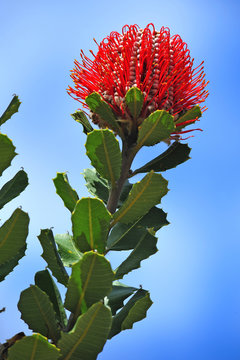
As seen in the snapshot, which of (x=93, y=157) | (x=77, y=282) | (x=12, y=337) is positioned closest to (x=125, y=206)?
(x=93, y=157)

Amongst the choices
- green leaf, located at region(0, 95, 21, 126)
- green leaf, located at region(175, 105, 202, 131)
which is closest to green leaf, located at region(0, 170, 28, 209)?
green leaf, located at region(0, 95, 21, 126)

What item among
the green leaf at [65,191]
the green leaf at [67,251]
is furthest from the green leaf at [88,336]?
the green leaf at [65,191]

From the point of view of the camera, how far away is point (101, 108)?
1.97 m

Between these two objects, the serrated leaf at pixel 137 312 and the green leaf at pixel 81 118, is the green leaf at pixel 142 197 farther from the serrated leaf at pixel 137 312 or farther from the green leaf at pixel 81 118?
the green leaf at pixel 81 118

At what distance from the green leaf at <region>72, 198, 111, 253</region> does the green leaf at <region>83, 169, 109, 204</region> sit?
45cm

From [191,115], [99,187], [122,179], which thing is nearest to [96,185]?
[99,187]

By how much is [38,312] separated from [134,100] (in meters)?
0.94

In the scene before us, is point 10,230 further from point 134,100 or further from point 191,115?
point 191,115

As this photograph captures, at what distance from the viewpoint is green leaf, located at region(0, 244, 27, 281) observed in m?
1.72

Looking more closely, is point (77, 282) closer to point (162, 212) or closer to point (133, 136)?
point (162, 212)

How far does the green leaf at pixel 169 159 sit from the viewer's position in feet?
7.13

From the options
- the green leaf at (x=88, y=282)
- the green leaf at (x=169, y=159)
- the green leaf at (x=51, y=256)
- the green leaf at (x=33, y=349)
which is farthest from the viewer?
the green leaf at (x=169, y=159)

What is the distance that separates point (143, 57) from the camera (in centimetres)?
205

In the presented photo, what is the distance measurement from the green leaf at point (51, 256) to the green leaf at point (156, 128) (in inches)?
22.7
